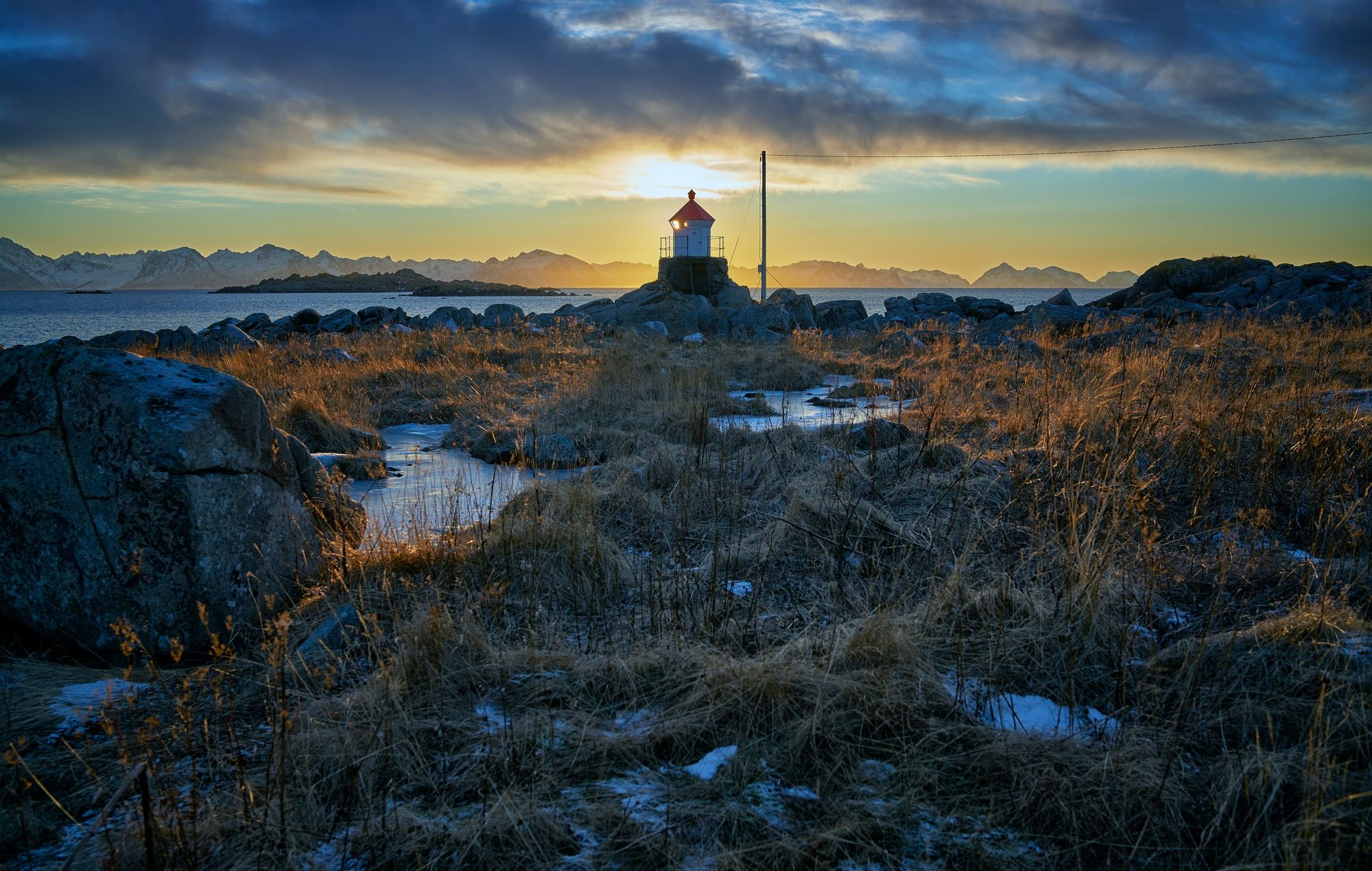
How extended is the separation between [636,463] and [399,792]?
422 centimetres

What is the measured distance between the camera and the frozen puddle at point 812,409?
764 cm

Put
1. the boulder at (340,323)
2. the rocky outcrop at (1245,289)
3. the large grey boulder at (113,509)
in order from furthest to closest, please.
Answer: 1. the boulder at (340,323)
2. the rocky outcrop at (1245,289)
3. the large grey boulder at (113,509)

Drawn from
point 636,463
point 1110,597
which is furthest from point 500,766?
point 636,463

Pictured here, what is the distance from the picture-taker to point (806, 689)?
2.66 metres

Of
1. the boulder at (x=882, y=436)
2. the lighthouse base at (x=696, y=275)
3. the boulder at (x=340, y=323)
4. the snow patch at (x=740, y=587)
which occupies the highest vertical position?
the lighthouse base at (x=696, y=275)

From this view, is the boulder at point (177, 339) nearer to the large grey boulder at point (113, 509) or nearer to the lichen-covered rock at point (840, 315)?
the large grey boulder at point (113, 509)

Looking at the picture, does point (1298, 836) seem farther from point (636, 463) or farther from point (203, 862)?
point (636, 463)

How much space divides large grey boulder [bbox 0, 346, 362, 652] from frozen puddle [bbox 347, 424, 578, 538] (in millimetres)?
808

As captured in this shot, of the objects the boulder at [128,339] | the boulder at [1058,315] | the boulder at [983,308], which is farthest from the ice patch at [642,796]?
the boulder at [983,308]

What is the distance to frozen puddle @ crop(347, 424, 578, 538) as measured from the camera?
4656mm

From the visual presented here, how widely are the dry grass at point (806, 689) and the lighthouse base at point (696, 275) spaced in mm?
35300

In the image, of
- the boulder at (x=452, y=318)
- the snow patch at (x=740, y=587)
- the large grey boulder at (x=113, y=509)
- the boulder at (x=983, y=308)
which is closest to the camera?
the large grey boulder at (x=113, y=509)

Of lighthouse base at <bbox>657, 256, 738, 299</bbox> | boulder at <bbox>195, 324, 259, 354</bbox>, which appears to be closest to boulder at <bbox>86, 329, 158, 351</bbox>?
boulder at <bbox>195, 324, 259, 354</bbox>

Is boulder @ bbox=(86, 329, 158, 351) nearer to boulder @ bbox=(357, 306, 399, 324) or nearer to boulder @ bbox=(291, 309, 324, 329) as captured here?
boulder @ bbox=(291, 309, 324, 329)
